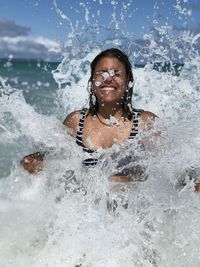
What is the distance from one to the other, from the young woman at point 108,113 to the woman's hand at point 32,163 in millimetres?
120

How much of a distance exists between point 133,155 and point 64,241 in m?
0.93

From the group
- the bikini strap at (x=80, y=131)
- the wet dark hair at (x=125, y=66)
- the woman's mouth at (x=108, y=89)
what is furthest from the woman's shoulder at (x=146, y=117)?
the bikini strap at (x=80, y=131)

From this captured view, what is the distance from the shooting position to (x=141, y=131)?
13.6ft

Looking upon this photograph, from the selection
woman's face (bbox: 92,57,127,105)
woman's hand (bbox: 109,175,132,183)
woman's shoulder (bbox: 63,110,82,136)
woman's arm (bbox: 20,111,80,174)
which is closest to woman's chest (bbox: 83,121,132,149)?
woman's shoulder (bbox: 63,110,82,136)

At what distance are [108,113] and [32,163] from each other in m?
0.89

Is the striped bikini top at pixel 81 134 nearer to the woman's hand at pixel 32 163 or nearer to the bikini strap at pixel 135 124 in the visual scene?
the bikini strap at pixel 135 124

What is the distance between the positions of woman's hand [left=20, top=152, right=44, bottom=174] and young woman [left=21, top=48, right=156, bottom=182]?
4.7 inches

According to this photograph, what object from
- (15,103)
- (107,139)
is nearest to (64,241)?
(107,139)

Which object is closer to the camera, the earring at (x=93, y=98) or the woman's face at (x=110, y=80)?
the woman's face at (x=110, y=80)

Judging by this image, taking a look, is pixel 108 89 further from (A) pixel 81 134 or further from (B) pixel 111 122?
(A) pixel 81 134

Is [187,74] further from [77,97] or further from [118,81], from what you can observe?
[118,81]

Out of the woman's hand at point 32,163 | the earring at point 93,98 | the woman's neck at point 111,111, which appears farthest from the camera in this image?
the earring at point 93,98

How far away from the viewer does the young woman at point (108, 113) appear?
409cm

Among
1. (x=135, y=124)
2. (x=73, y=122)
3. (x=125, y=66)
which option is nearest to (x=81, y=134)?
(x=73, y=122)
